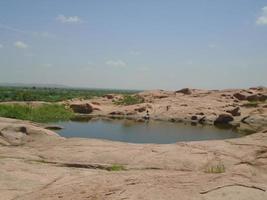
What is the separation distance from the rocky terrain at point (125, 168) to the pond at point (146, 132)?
15.5 metres

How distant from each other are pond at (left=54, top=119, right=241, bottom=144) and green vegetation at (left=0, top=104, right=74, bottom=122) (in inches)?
117

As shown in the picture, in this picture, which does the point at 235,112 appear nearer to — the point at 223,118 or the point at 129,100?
the point at 223,118

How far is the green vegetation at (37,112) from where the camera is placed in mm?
39784

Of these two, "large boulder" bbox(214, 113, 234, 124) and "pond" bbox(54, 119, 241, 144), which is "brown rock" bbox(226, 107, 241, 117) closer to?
"large boulder" bbox(214, 113, 234, 124)

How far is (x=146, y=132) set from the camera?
36.1m

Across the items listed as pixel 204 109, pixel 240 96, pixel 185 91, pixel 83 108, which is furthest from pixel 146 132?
pixel 185 91

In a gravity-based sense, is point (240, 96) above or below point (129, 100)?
above

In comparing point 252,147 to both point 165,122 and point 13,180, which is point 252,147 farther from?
point 165,122

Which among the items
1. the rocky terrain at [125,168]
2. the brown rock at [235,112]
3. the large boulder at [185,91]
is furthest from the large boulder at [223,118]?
the rocky terrain at [125,168]

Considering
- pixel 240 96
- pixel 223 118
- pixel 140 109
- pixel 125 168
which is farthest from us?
pixel 240 96

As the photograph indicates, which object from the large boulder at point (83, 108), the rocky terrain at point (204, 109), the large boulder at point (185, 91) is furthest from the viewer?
the large boulder at point (185, 91)

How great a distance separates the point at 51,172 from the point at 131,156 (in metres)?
3.18

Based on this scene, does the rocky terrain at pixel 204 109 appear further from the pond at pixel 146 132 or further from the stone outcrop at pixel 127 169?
the stone outcrop at pixel 127 169

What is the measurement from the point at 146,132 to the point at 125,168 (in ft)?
80.7
